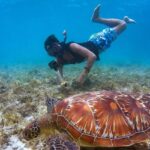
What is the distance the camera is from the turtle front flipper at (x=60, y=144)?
3.24 metres

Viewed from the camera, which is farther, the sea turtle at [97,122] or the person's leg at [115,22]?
the person's leg at [115,22]

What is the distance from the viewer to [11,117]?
5621 millimetres

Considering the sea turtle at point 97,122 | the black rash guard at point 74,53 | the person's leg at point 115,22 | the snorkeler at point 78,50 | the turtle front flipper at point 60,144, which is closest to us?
the turtle front flipper at point 60,144

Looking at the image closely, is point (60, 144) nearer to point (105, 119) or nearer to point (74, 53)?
point (105, 119)

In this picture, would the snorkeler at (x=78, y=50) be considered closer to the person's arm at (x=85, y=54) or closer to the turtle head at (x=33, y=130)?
the person's arm at (x=85, y=54)

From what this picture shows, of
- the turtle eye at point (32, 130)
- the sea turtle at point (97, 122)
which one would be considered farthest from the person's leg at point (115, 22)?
the turtle eye at point (32, 130)

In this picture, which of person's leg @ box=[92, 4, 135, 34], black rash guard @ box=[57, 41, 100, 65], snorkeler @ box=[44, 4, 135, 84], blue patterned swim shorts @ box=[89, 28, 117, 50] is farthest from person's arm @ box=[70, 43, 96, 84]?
person's leg @ box=[92, 4, 135, 34]

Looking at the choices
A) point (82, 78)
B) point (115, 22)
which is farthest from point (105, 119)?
point (115, 22)

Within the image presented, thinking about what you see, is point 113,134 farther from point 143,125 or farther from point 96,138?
point 143,125

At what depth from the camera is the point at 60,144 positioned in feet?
10.7

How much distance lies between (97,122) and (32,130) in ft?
3.24

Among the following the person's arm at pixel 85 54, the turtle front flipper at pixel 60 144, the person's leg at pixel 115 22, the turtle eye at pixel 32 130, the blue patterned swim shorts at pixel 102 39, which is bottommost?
the turtle front flipper at pixel 60 144

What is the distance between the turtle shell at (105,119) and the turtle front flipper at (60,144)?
25cm

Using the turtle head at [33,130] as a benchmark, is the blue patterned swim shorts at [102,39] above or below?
above
